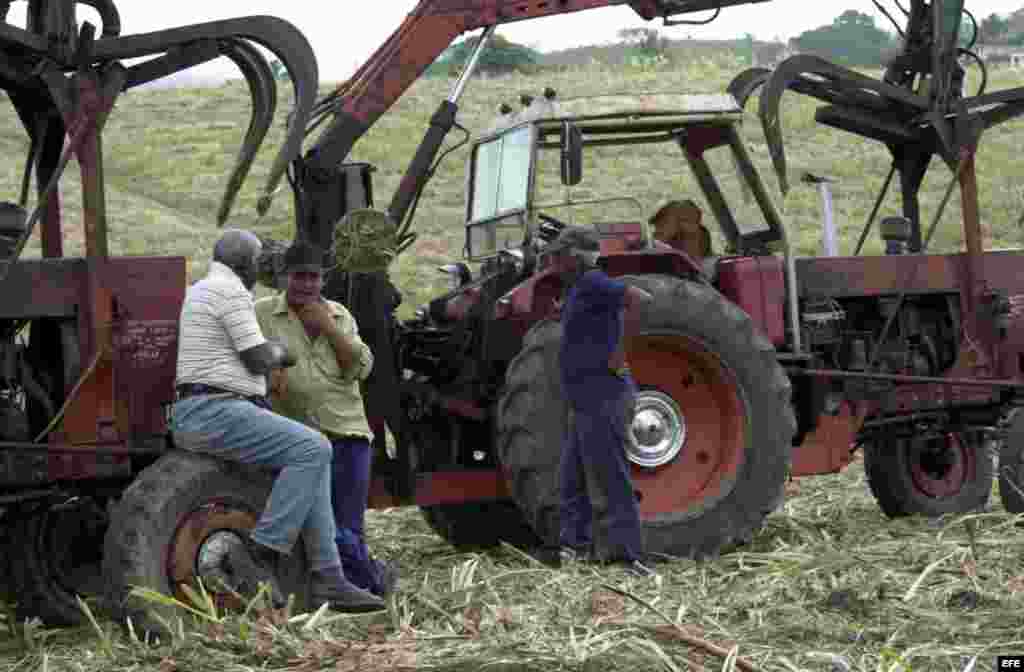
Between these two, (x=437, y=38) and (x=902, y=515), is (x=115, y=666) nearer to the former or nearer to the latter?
(x=437, y=38)

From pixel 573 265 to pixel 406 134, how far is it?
25.6m

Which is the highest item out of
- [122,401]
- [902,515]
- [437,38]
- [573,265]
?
[437,38]

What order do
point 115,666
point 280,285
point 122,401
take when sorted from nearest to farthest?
1. point 115,666
2. point 122,401
3. point 280,285

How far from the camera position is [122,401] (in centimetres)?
858

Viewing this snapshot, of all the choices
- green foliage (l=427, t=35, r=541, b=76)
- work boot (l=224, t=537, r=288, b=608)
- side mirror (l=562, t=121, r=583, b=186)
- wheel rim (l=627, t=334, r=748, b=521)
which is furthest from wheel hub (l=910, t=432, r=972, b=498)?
green foliage (l=427, t=35, r=541, b=76)

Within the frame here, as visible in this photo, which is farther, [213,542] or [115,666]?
[213,542]

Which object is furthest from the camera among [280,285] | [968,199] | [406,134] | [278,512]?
[406,134]

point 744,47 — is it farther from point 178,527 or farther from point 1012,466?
point 178,527

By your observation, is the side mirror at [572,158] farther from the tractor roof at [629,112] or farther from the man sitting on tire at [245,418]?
the man sitting on tire at [245,418]

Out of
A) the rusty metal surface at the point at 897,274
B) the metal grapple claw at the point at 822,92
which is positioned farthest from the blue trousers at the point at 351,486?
the rusty metal surface at the point at 897,274

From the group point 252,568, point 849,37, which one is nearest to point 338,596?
point 252,568

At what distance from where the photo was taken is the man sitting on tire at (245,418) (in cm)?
782

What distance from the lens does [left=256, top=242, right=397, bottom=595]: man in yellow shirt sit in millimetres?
8422

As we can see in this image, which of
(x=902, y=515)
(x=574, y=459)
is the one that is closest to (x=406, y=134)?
(x=902, y=515)
